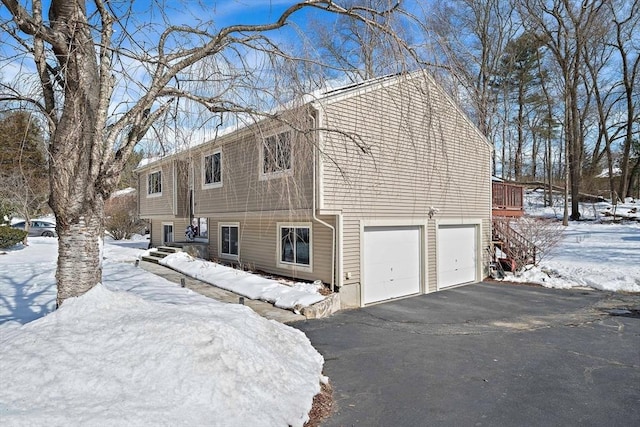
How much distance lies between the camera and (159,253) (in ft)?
50.6

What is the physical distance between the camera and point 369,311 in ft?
31.3

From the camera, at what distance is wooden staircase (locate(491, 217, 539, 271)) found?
48.3 feet

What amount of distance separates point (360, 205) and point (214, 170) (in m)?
5.86

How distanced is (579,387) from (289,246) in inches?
303

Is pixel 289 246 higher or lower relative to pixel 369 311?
higher

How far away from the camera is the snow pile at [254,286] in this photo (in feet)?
29.2

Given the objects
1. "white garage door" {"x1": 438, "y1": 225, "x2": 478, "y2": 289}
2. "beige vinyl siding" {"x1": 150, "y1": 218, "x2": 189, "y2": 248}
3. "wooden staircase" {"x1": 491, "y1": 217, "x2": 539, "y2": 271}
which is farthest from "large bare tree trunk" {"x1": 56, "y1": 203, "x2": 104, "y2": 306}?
"wooden staircase" {"x1": 491, "y1": 217, "x2": 539, "y2": 271}

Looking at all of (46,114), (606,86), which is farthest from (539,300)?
(606,86)

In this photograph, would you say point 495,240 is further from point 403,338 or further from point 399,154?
point 403,338

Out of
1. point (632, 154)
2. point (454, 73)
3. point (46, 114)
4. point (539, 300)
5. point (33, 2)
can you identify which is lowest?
point (539, 300)

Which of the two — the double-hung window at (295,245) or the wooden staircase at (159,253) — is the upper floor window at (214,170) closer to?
the wooden staircase at (159,253)

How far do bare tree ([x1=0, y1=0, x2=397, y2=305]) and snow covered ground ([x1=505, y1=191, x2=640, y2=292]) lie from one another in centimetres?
1212

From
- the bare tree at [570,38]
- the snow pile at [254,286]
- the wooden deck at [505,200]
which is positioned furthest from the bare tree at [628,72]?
the snow pile at [254,286]

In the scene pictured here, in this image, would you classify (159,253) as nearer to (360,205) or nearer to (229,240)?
(229,240)
